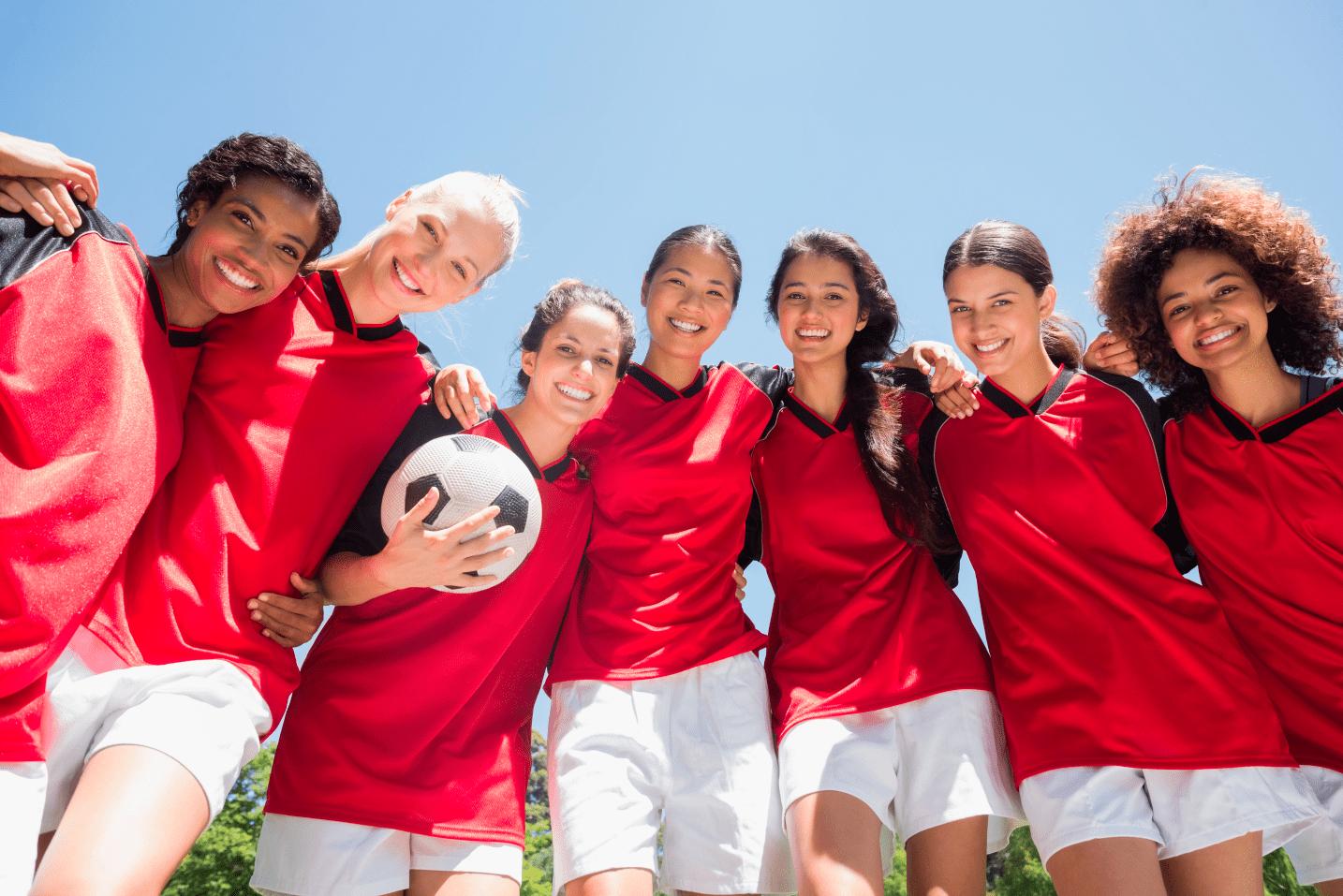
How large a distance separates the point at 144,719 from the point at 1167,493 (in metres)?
4.48

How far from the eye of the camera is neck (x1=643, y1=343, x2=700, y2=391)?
4.71m

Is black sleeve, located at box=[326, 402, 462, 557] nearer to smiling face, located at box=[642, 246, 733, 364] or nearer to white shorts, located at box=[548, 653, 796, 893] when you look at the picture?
white shorts, located at box=[548, 653, 796, 893]

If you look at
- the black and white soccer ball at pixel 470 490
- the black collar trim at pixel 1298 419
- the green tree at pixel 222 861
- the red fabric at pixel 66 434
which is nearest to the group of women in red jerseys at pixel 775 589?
the black collar trim at pixel 1298 419

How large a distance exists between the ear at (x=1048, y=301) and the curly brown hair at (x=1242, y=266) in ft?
1.42

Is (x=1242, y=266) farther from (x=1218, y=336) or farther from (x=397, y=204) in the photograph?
(x=397, y=204)

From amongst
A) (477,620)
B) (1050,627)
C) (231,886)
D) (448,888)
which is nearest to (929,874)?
(1050,627)

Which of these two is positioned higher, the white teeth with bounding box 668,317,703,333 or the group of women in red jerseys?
the white teeth with bounding box 668,317,703,333

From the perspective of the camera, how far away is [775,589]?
4.51 m

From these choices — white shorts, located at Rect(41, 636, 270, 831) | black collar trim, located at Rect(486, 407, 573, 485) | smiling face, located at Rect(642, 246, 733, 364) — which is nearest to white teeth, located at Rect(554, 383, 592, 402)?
black collar trim, located at Rect(486, 407, 573, 485)

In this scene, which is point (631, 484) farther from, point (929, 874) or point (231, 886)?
point (231, 886)

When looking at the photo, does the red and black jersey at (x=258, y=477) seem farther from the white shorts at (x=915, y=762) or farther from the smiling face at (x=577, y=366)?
the white shorts at (x=915, y=762)

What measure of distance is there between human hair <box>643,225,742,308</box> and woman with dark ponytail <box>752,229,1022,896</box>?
276mm

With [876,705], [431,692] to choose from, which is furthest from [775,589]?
[431,692]

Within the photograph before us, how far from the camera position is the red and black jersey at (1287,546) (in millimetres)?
3758
